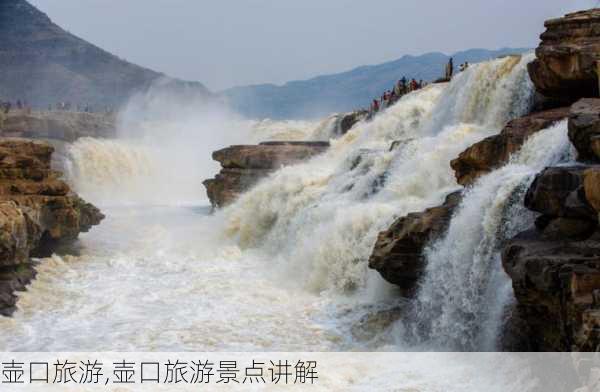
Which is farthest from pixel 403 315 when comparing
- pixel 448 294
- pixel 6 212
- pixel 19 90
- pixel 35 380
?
pixel 19 90

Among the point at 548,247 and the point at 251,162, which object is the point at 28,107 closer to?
the point at 251,162

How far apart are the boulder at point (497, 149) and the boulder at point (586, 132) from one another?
2881mm

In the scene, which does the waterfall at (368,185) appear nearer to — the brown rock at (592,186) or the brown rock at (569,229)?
the brown rock at (569,229)

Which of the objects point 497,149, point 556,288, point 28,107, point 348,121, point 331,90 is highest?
point 331,90

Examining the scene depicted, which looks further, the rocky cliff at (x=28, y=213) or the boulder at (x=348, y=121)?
the boulder at (x=348, y=121)

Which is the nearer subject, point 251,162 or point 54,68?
point 251,162

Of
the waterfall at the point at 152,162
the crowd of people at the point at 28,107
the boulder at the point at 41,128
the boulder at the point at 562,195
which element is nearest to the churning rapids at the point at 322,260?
the boulder at the point at 562,195

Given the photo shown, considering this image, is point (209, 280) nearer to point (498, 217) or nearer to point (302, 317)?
point (302, 317)

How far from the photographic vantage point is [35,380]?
8133 mm

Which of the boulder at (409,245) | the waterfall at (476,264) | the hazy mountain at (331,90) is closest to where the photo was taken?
the waterfall at (476,264)

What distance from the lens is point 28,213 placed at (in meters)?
12.6

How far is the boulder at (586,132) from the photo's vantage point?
735 centimetres

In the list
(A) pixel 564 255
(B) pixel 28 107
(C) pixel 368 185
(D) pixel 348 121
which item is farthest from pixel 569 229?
(B) pixel 28 107

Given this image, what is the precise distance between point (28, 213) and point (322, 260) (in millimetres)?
5339
